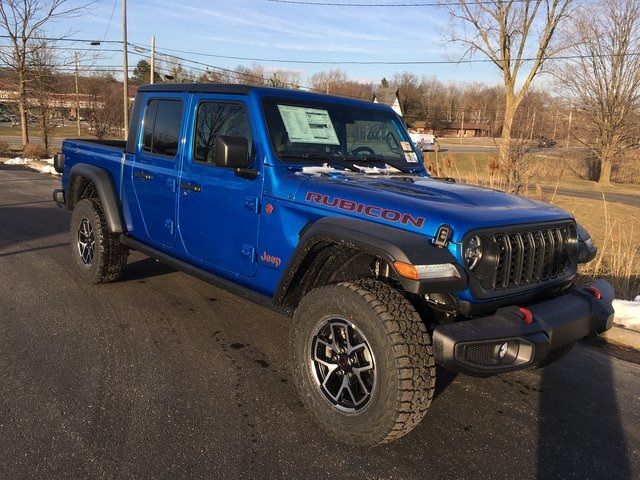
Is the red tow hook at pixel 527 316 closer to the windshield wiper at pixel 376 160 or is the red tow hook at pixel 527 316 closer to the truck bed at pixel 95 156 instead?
the windshield wiper at pixel 376 160

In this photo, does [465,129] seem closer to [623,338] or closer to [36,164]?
[36,164]

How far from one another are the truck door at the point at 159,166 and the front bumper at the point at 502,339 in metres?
2.60

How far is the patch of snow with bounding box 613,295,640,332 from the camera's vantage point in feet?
15.6

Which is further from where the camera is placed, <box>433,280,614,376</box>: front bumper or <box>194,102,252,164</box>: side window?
<box>194,102,252,164</box>: side window

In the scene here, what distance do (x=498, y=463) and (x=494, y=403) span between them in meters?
0.71

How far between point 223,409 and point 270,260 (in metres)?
0.96

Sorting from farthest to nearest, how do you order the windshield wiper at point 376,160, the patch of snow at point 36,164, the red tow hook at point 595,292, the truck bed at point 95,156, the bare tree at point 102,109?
the bare tree at point 102,109
the patch of snow at point 36,164
the truck bed at point 95,156
the windshield wiper at point 376,160
the red tow hook at point 595,292

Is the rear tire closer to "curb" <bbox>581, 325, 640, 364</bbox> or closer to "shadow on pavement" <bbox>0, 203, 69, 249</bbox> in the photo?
"shadow on pavement" <bbox>0, 203, 69, 249</bbox>

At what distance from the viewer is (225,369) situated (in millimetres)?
3713

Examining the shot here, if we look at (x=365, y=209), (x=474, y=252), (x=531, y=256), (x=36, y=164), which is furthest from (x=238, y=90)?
(x=36, y=164)

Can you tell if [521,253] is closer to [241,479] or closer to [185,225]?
[241,479]

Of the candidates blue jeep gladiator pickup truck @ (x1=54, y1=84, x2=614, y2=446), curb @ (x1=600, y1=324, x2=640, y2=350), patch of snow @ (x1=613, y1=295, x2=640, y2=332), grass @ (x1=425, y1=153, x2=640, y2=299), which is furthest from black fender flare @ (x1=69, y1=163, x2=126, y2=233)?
grass @ (x1=425, y1=153, x2=640, y2=299)

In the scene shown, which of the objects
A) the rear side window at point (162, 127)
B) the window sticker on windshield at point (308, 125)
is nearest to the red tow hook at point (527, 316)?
the window sticker on windshield at point (308, 125)

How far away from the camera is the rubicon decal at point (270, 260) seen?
340 centimetres
